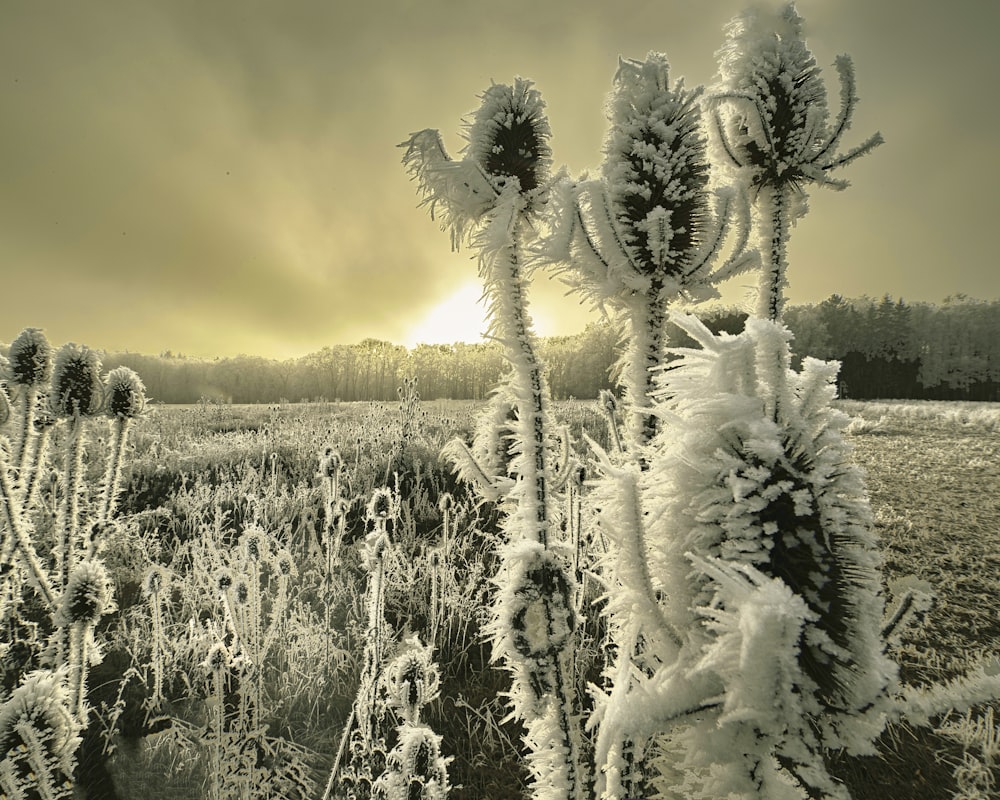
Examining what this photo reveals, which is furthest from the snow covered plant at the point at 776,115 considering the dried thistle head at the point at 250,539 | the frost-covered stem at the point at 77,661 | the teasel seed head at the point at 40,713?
the dried thistle head at the point at 250,539

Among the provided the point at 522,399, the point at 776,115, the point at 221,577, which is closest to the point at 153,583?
the point at 221,577

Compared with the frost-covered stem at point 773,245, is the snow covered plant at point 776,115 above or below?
above

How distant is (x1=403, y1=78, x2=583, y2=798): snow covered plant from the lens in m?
0.71

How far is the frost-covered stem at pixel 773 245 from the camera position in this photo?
5.36 ft

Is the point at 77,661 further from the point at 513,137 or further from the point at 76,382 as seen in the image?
the point at 513,137

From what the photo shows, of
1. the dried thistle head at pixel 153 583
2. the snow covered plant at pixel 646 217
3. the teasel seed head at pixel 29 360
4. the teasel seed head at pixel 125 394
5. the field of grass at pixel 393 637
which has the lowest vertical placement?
the field of grass at pixel 393 637

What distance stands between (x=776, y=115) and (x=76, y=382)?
3106 mm

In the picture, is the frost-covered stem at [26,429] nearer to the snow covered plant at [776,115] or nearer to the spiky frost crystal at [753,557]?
the spiky frost crystal at [753,557]

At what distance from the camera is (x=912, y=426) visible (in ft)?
40.9

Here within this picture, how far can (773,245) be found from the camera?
5.65 ft

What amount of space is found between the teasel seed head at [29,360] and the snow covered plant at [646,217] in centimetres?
245

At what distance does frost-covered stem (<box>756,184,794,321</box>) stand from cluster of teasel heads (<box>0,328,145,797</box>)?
7.53ft

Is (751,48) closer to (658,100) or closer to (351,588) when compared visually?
(658,100)

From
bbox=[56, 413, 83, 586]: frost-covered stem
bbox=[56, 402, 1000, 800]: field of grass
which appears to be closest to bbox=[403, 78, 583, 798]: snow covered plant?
bbox=[56, 402, 1000, 800]: field of grass
